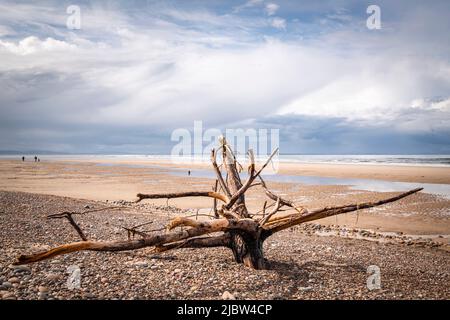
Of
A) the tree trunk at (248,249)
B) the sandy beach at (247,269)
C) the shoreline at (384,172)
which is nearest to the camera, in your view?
the sandy beach at (247,269)

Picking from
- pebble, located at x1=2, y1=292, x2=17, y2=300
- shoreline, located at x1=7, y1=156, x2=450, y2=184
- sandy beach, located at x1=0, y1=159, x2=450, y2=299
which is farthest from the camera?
shoreline, located at x1=7, y1=156, x2=450, y2=184

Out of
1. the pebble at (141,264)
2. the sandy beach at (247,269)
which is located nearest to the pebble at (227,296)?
the sandy beach at (247,269)

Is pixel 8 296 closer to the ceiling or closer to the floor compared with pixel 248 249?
closer to the floor

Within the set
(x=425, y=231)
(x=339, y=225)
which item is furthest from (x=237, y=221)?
(x=425, y=231)

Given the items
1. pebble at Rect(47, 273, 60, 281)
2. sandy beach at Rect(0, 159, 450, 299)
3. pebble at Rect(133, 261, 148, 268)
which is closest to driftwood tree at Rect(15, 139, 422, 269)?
sandy beach at Rect(0, 159, 450, 299)

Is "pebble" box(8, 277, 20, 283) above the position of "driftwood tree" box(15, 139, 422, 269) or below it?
below

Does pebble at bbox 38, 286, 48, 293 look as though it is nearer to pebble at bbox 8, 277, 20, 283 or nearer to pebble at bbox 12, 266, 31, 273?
pebble at bbox 8, 277, 20, 283

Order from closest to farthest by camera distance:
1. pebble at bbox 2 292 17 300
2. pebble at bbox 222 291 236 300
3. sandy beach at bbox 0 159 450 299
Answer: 1. pebble at bbox 2 292 17 300
2. pebble at bbox 222 291 236 300
3. sandy beach at bbox 0 159 450 299

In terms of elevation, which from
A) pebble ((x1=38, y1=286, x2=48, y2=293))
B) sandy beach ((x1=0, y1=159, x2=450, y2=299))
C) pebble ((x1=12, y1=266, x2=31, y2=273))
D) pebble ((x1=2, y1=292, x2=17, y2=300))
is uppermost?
pebble ((x1=12, y1=266, x2=31, y2=273))

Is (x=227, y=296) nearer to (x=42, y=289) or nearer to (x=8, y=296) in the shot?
(x=42, y=289)

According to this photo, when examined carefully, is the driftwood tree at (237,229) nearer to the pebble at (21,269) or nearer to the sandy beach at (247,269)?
the sandy beach at (247,269)

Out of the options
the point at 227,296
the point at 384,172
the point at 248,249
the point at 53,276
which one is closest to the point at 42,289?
the point at 53,276

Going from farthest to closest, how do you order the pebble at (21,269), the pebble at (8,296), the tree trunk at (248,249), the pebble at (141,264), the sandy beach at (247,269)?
the tree trunk at (248,249) < the pebble at (141,264) < the pebble at (21,269) < the sandy beach at (247,269) < the pebble at (8,296)

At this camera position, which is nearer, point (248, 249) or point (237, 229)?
point (237, 229)
